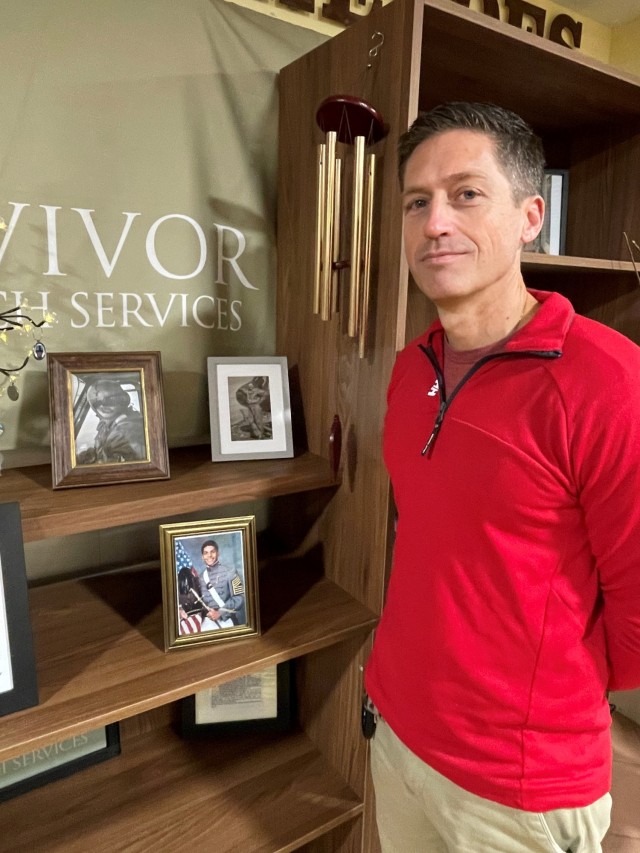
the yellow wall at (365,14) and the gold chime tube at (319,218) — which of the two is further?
the yellow wall at (365,14)

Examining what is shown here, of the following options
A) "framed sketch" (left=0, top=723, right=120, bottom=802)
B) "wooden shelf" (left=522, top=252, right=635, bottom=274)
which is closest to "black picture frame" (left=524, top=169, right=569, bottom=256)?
"wooden shelf" (left=522, top=252, right=635, bottom=274)

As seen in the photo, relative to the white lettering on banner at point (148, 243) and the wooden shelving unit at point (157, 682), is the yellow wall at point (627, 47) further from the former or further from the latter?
the wooden shelving unit at point (157, 682)

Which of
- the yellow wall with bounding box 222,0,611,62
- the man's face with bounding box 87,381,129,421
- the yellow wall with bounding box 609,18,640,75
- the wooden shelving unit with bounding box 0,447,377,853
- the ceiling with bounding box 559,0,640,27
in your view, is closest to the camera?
the wooden shelving unit with bounding box 0,447,377,853

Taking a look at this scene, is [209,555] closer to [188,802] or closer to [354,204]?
[188,802]

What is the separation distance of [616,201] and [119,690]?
5.57ft

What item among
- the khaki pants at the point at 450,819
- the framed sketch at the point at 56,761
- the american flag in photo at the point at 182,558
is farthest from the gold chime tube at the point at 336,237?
the framed sketch at the point at 56,761

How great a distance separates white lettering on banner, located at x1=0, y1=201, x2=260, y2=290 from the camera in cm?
119

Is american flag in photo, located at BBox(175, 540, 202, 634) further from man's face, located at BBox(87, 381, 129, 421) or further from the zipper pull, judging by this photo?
the zipper pull

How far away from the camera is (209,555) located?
3.89ft

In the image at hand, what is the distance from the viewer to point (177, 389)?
1.39 meters

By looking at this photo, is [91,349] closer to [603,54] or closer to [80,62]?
[80,62]

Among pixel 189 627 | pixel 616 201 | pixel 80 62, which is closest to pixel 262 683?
pixel 189 627

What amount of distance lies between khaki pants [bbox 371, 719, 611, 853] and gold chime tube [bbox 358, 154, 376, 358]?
73 cm

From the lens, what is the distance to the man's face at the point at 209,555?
3.88 feet
